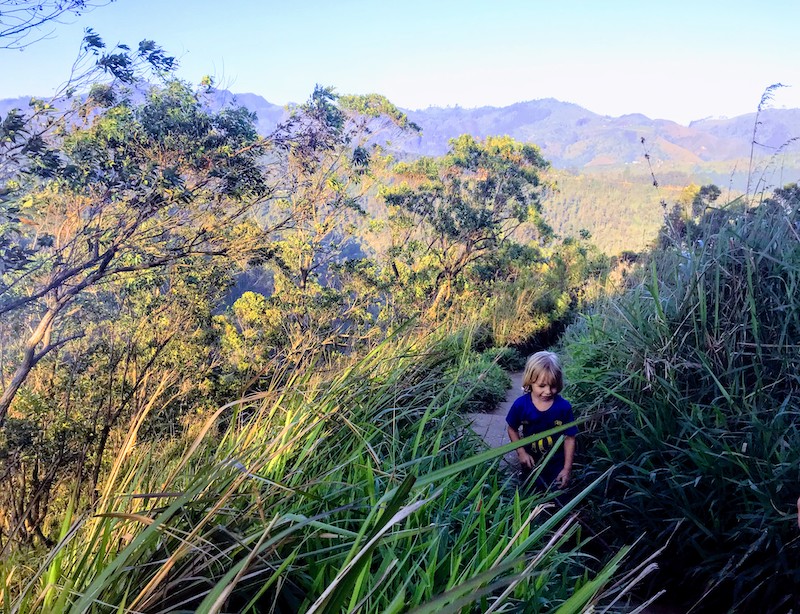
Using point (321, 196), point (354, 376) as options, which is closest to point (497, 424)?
point (354, 376)

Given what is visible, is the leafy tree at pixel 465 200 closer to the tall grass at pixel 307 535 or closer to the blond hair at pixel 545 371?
the blond hair at pixel 545 371

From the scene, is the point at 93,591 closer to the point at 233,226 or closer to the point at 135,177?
the point at 135,177

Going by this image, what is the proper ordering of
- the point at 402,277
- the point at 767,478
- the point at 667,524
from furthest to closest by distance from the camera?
the point at 402,277
the point at 667,524
the point at 767,478

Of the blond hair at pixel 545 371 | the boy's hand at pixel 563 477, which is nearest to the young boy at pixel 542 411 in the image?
the blond hair at pixel 545 371

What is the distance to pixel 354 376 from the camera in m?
2.35

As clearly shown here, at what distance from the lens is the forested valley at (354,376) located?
4.23 feet

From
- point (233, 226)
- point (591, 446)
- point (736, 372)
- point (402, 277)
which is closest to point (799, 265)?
point (736, 372)

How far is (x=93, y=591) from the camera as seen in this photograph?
2.79 ft

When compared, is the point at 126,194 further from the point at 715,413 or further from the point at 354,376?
the point at 715,413

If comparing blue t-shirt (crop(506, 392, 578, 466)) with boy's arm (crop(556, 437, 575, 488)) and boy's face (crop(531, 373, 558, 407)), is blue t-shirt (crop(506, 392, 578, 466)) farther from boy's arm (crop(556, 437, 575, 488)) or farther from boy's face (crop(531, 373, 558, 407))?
boy's arm (crop(556, 437, 575, 488))

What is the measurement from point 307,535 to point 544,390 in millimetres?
1955

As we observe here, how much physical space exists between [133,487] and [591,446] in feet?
8.44

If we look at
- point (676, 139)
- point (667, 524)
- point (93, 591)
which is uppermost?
point (676, 139)

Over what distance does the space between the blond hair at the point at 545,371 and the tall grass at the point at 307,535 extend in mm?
610
